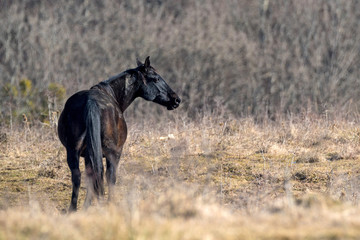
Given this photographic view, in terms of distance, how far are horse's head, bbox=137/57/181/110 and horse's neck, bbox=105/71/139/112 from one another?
0.15 meters

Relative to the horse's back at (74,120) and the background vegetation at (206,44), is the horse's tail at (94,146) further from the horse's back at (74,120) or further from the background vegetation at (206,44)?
the background vegetation at (206,44)

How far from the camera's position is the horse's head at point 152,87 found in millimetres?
8203

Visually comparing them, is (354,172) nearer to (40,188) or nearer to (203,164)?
(203,164)

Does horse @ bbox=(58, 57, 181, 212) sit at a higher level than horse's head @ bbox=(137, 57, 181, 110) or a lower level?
lower

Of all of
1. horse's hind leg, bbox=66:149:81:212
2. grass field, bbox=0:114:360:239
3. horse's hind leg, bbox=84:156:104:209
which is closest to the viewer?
grass field, bbox=0:114:360:239

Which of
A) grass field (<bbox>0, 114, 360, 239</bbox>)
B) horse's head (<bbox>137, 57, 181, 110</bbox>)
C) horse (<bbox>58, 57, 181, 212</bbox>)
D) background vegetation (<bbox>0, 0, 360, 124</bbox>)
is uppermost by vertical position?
background vegetation (<bbox>0, 0, 360, 124</bbox>)

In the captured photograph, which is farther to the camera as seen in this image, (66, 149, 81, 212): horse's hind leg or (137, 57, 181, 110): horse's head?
(137, 57, 181, 110): horse's head

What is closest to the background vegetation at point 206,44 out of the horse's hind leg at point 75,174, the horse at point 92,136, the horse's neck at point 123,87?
the horse's neck at point 123,87

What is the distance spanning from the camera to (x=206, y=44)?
141 feet

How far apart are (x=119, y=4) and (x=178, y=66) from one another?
9.30m

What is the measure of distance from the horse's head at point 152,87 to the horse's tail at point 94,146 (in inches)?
74.9

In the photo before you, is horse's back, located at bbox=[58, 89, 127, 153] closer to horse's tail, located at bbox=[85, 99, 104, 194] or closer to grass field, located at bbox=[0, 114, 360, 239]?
horse's tail, located at bbox=[85, 99, 104, 194]

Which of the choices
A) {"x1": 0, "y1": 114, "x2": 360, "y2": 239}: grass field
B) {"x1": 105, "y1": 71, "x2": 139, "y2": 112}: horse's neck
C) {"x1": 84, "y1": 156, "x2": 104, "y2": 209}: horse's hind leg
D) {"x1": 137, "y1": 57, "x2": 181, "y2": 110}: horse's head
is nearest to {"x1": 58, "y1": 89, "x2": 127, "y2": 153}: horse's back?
{"x1": 84, "y1": 156, "x2": 104, "y2": 209}: horse's hind leg

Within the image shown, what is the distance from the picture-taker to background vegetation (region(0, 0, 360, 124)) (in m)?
39.7
